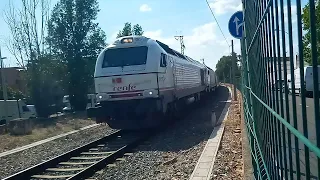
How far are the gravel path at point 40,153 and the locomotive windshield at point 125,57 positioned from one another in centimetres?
283

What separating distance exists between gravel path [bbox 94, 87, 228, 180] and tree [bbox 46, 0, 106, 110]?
2531 centimetres

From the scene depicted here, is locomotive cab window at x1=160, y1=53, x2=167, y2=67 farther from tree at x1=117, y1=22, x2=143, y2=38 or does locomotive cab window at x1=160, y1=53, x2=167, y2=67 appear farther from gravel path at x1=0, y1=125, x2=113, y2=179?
tree at x1=117, y1=22, x2=143, y2=38

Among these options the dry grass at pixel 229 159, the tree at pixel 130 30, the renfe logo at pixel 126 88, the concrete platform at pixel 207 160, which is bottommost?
the dry grass at pixel 229 159

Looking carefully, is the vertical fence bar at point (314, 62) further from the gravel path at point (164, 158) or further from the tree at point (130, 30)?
the tree at point (130, 30)

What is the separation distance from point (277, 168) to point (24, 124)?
15349 millimetres

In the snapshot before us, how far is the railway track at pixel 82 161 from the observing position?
7.93 metres

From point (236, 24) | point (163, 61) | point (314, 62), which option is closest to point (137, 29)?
point (163, 61)

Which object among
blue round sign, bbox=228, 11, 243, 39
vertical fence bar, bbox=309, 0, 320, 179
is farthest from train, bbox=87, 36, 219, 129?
vertical fence bar, bbox=309, 0, 320, 179

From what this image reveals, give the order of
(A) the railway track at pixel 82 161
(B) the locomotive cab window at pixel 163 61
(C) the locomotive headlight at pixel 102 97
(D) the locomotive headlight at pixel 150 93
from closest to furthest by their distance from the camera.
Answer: (A) the railway track at pixel 82 161, (D) the locomotive headlight at pixel 150 93, (C) the locomotive headlight at pixel 102 97, (B) the locomotive cab window at pixel 163 61

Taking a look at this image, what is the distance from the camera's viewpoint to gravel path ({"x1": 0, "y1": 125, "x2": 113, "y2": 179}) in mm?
9383

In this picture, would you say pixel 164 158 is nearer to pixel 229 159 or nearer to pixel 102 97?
pixel 229 159

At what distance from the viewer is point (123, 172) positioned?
313 inches

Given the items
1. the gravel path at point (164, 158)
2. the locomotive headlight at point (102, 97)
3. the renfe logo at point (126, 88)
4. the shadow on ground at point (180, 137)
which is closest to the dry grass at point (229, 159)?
the gravel path at point (164, 158)

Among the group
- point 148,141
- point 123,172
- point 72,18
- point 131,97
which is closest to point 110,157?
point 123,172
